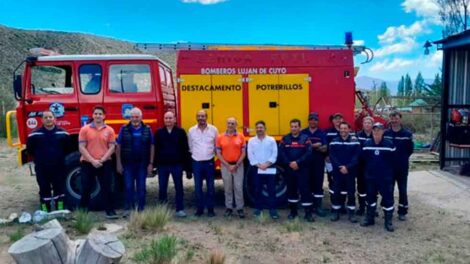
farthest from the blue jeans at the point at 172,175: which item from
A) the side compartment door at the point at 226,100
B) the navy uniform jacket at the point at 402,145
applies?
the navy uniform jacket at the point at 402,145

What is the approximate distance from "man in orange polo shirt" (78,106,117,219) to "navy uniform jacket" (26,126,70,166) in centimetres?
34

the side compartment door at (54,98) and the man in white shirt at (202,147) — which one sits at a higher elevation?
the side compartment door at (54,98)

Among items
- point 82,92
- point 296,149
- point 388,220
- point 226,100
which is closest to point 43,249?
point 82,92

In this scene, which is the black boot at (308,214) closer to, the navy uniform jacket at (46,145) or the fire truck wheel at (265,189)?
the fire truck wheel at (265,189)

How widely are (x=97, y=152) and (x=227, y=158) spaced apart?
6.62ft

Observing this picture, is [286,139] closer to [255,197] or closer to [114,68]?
[255,197]

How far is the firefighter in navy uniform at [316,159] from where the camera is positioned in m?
7.25

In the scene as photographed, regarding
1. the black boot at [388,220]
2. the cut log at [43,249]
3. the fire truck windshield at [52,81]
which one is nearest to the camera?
the cut log at [43,249]

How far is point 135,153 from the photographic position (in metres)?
7.01

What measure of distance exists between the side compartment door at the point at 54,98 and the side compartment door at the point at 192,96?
176 centimetres

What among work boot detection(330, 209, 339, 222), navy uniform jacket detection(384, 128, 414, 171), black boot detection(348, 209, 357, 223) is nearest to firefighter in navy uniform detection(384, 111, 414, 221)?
navy uniform jacket detection(384, 128, 414, 171)

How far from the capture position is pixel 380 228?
683 centimetres

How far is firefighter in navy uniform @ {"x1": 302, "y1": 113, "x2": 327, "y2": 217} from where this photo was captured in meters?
7.25

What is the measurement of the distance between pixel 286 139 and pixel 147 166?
2253mm
